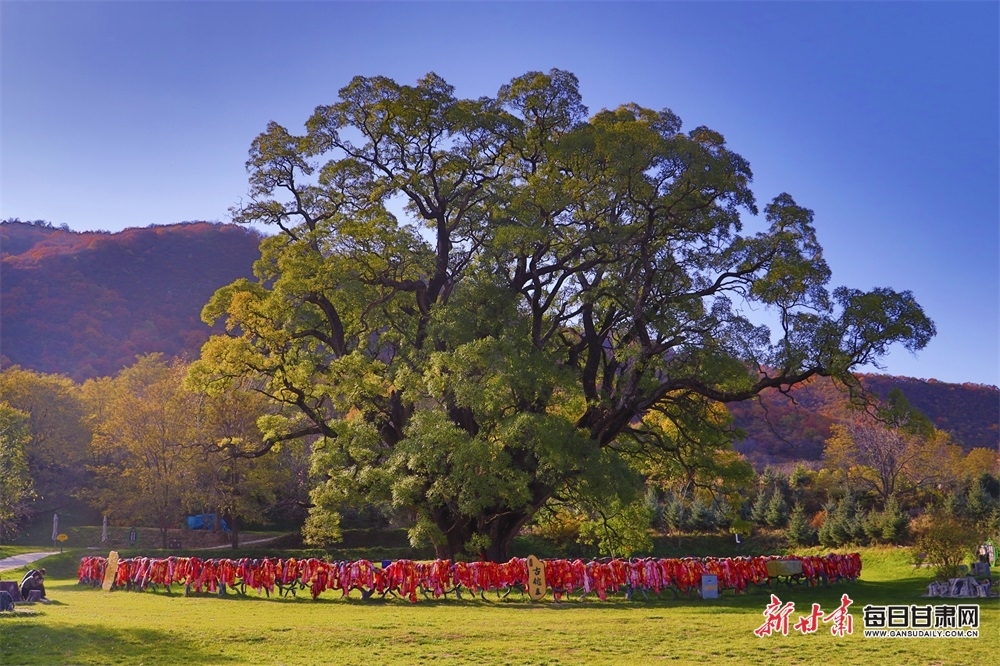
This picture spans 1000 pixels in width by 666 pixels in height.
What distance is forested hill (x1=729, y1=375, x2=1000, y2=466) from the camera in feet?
203

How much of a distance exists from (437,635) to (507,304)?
11294 millimetres

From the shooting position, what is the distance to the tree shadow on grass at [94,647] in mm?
10617

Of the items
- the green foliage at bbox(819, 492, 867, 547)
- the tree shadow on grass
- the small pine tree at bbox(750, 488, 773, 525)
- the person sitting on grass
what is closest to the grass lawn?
the tree shadow on grass

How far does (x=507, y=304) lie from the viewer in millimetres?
22719

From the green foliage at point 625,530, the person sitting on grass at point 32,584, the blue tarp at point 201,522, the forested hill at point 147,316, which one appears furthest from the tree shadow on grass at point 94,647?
the forested hill at point 147,316

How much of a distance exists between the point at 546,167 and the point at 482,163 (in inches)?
76.3

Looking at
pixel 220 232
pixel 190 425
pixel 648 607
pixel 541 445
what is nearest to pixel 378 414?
pixel 541 445

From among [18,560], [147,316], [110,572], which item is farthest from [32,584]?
[147,316]

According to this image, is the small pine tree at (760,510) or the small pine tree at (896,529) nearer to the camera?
the small pine tree at (896,529)

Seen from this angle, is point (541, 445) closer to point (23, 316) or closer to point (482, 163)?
point (482, 163)

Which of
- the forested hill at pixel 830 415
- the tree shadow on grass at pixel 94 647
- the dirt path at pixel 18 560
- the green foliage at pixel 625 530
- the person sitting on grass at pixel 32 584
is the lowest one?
the dirt path at pixel 18 560

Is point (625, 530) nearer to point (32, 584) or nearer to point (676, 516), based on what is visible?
point (676, 516)

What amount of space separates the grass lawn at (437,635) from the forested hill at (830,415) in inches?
1765

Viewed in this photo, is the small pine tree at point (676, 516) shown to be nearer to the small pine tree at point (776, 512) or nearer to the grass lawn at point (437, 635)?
the small pine tree at point (776, 512)
